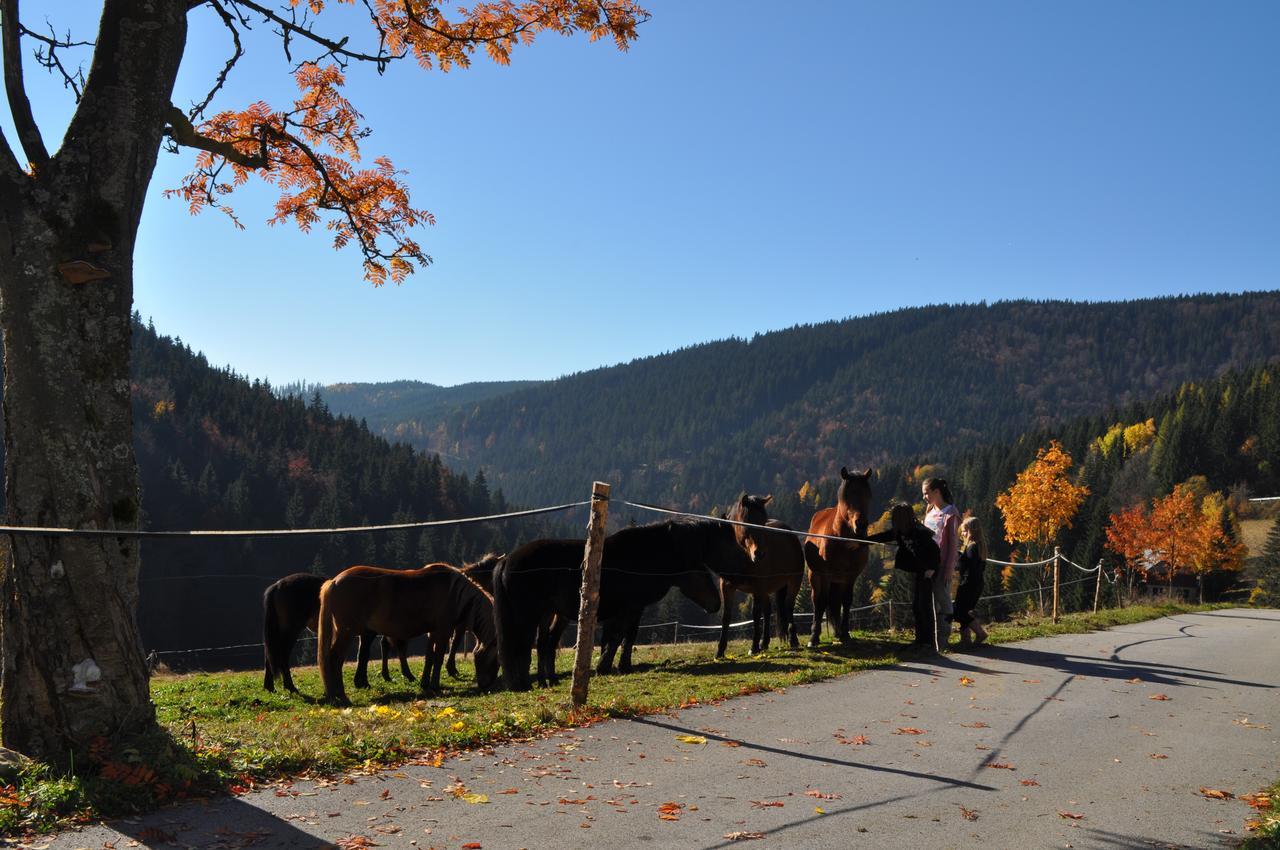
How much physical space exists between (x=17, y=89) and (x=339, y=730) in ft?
16.9

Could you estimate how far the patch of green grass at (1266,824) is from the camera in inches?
191

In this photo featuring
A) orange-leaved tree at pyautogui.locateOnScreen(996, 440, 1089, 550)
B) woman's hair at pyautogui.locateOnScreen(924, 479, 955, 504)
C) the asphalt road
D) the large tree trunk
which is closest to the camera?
the asphalt road

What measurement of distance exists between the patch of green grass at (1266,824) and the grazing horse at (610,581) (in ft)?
23.2

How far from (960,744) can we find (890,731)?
0.62 metres

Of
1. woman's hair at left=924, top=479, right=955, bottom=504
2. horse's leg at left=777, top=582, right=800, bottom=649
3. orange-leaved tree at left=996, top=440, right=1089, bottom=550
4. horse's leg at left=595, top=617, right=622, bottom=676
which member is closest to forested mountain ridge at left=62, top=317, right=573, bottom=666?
orange-leaved tree at left=996, top=440, right=1089, bottom=550

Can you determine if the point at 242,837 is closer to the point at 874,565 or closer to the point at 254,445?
the point at 874,565

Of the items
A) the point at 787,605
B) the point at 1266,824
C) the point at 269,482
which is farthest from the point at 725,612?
the point at 269,482

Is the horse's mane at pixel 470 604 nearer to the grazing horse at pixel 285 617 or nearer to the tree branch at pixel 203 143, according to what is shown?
the grazing horse at pixel 285 617

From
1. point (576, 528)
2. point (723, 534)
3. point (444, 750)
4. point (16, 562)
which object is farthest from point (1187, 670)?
point (576, 528)

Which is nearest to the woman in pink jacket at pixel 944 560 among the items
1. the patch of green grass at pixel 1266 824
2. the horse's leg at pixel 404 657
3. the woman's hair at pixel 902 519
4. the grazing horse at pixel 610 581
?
the woman's hair at pixel 902 519

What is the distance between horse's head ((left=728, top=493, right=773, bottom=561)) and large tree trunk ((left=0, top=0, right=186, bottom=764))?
8.50 m

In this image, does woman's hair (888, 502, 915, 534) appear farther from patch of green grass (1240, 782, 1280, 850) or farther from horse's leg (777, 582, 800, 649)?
patch of green grass (1240, 782, 1280, 850)

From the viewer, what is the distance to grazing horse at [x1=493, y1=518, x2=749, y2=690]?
11.3 meters

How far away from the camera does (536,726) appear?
747 centimetres
